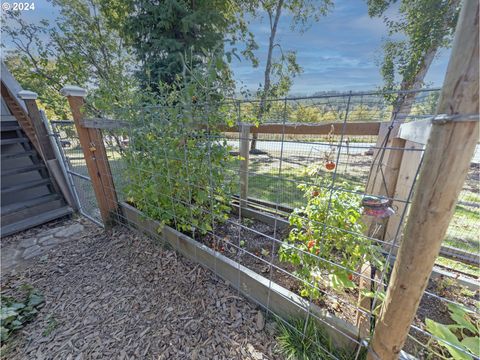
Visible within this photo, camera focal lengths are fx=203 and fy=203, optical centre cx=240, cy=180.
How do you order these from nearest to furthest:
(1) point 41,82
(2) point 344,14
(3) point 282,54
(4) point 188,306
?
1. (4) point 188,306
2. (1) point 41,82
3. (2) point 344,14
4. (3) point 282,54

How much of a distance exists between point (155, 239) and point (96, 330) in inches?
32.8

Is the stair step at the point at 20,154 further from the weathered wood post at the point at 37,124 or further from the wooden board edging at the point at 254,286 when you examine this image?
the wooden board edging at the point at 254,286

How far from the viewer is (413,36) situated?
5.40m

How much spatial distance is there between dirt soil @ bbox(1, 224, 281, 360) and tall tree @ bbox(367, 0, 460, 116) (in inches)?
289

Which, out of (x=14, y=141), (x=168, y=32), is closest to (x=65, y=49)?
(x=168, y=32)

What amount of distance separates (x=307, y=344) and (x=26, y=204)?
3.72 metres

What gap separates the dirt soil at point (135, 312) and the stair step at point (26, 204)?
1.14 metres

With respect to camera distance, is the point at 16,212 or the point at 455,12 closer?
the point at 16,212

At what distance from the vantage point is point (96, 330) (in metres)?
1.37

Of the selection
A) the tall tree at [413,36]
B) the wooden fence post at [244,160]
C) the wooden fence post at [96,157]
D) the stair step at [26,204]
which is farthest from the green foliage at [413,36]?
the stair step at [26,204]

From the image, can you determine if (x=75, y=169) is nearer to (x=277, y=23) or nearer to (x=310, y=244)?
(x=310, y=244)

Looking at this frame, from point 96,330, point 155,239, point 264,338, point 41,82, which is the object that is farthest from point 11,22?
point 264,338

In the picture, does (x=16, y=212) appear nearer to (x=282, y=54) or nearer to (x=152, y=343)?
(x=152, y=343)

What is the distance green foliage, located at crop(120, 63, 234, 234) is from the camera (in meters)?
1.61
